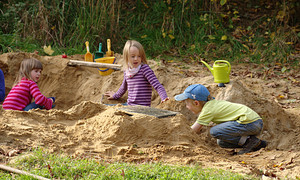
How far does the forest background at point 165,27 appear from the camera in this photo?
8.48m

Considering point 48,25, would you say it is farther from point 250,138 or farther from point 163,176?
point 163,176

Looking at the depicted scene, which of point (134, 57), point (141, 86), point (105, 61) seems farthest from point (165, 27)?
point (141, 86)

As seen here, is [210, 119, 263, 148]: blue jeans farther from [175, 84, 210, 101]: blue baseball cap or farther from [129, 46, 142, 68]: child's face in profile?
[129, 46, 142, 68]: child's face in profile

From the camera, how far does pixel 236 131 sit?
419 cm

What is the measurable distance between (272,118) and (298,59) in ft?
13.2

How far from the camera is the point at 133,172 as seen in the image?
9.55ft

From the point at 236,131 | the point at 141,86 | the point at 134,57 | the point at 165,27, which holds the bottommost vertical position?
the point at 236,131

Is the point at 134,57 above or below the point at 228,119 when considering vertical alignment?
above

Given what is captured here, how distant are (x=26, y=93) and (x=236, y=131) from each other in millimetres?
2947

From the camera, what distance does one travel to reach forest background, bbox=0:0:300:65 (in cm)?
848

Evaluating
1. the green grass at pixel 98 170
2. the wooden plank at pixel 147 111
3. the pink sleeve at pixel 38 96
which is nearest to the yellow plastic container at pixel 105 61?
the pink sleeve at pixel 38 96

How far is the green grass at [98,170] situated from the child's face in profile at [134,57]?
8.55 ft

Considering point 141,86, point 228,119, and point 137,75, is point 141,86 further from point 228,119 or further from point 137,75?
point 228,119

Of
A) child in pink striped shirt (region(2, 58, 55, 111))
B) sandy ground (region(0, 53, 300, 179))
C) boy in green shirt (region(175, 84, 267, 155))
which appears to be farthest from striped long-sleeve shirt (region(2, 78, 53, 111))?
boy in green shirt (region(175, 84, 267, 155))
